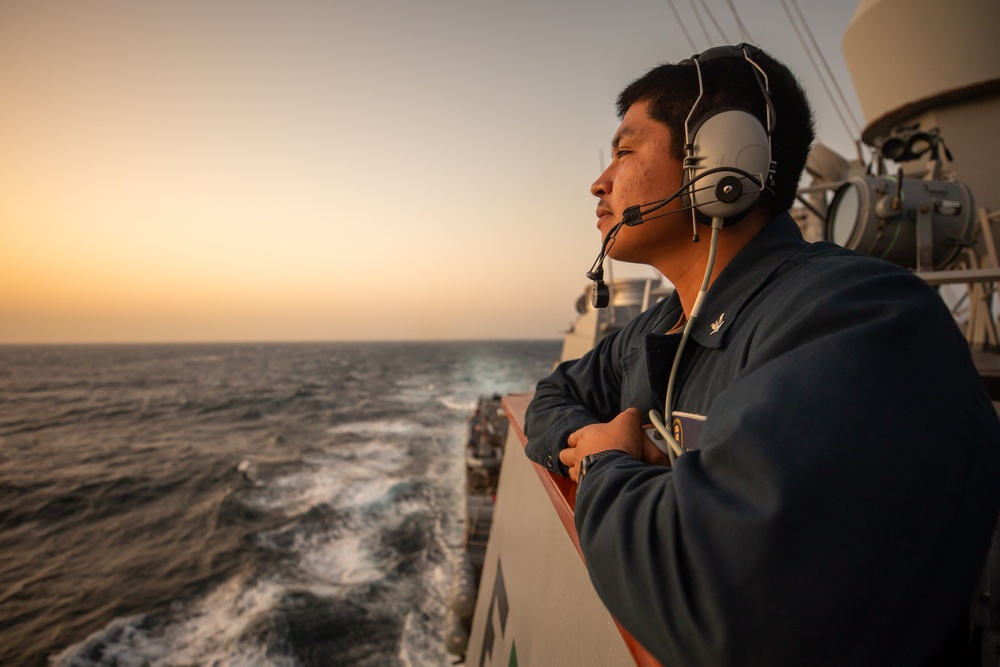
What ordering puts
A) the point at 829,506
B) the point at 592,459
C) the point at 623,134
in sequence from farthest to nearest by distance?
the point at 623,134, the point at 592,459, the point at 829,506

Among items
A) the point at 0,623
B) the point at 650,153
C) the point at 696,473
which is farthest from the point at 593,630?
the point at 0,623

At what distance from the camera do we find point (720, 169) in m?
1.17

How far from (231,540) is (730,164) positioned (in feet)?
54.1

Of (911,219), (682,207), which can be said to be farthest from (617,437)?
(911,219)

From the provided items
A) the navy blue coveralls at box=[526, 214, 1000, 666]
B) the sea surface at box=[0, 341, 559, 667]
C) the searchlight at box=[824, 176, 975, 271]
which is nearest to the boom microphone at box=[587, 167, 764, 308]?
the navy blue coveralls at box=[526, 214, 1000, 666]

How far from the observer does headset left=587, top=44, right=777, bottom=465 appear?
121 centimetres

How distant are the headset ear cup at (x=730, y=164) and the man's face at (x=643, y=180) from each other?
128 millimetres

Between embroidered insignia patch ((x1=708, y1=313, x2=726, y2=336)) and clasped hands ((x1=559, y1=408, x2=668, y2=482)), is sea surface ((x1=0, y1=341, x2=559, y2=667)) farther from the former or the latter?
embroidered insignia patch ((x1=708, y1=313, x2=726, y2=336))

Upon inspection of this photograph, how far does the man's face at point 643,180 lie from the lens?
1415 mm

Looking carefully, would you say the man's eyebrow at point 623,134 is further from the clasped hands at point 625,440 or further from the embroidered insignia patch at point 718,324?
the clasped hands at point 625,440

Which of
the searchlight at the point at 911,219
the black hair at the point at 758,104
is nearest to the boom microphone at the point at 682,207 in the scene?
the black hair at the point at 758,104

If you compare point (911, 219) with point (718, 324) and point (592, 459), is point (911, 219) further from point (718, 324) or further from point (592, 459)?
point (592, 459)

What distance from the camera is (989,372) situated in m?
4.07

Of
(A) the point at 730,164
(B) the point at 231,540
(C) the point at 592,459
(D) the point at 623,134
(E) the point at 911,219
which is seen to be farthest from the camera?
(B) the point at 231,540
